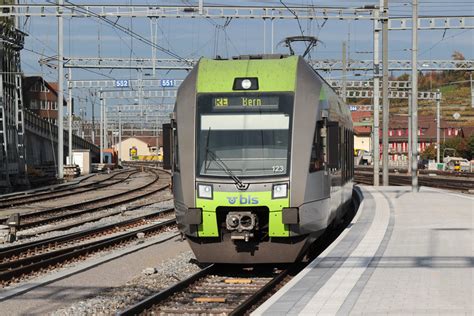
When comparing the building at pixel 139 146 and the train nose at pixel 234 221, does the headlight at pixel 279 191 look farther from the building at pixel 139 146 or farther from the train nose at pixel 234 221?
the building at pixel 139 146

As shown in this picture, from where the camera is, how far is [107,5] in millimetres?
35688

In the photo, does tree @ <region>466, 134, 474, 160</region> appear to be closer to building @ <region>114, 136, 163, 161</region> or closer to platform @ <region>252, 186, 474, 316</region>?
building @ <region>114, 136, 163, 161</region>

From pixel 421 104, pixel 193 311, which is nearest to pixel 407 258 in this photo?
pixel 193 311

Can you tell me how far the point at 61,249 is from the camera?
16578mm


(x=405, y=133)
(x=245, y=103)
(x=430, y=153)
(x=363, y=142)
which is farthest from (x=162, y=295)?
(x=363, y=142)

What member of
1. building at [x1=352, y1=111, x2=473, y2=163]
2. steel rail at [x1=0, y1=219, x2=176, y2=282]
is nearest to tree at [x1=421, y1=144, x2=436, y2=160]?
building at [x1=352, y1=111, x2=473, y2=163]

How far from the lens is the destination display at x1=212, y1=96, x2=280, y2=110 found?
43.1ft

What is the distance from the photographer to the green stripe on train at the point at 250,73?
520 inches

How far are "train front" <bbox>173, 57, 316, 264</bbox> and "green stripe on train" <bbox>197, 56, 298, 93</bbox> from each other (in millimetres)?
15

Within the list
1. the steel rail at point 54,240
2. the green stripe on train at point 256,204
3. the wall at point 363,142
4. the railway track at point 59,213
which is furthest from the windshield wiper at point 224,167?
the wall at point 363,142

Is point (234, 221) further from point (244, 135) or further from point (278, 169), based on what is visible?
point (244, 135)

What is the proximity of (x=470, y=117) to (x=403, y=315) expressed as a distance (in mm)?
153452

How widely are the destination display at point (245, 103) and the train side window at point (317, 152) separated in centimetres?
78

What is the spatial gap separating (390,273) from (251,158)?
9.62 feet
